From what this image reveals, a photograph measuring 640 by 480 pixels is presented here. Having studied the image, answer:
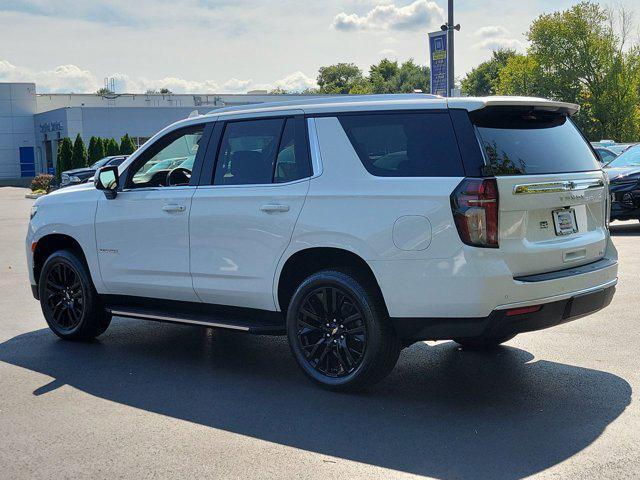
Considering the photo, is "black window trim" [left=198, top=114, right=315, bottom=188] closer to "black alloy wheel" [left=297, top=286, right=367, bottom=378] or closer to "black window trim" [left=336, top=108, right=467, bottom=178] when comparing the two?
"black window trim" [left=336, top=108, right=467, bottom=178]

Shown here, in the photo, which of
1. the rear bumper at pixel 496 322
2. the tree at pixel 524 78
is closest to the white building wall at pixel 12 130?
the tree at pixel 524 78

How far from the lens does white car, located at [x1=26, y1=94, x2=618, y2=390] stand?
5.36 m

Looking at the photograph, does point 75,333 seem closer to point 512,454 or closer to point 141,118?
point 512,454

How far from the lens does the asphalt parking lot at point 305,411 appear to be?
459cm

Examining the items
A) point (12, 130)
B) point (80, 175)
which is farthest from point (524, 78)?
point (80, 175)

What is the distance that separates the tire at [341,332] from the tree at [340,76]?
501ft

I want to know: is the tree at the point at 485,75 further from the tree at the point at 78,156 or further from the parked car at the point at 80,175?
the parked car at the point at 80,175

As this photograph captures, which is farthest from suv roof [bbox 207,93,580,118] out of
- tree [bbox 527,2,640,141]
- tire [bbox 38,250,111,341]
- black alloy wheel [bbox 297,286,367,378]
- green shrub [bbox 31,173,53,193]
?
tree [bbox 527,2,640,141]

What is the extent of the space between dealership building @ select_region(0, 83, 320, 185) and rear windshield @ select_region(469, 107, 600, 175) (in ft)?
162

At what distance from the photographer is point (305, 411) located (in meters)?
5.58

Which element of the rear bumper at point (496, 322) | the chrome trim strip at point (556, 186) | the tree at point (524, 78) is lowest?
the rear bumper at point (496, 322)

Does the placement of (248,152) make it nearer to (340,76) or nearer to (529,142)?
(529,142)

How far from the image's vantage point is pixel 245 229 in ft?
20.7

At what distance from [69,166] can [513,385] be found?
4689cm
